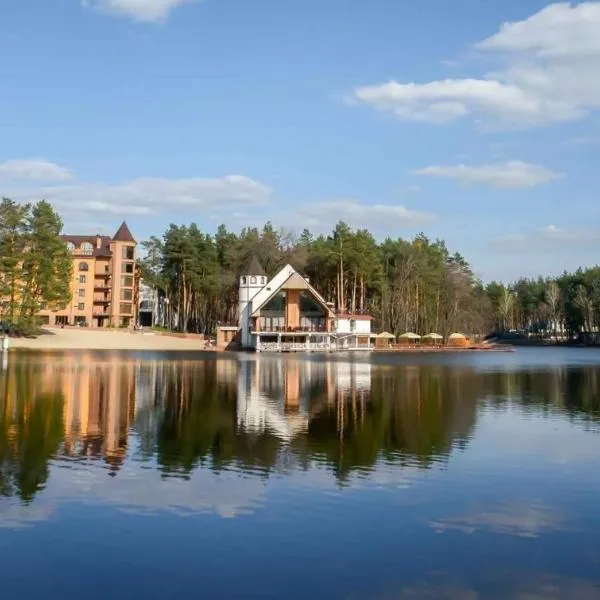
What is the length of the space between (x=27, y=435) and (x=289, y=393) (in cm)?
1520

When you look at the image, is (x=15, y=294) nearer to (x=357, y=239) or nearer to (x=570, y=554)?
(x=357, y=239)

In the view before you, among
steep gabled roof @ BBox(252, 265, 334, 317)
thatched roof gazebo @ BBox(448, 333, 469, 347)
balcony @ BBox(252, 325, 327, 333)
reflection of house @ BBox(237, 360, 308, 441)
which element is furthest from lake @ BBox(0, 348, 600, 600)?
thatched roof gazebo @ BBox(448, 333, 469, 347)

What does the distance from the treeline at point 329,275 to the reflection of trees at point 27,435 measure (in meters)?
69.4

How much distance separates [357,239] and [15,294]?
143 ft

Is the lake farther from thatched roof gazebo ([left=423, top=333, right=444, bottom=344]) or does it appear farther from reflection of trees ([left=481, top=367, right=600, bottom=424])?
thatched roof gazebo ([left=423, top=333, right=444, bottom=344])

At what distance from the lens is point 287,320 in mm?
85625

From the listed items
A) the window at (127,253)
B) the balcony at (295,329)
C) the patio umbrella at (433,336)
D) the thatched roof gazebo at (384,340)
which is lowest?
the thatched roof gazebo at (384,340)

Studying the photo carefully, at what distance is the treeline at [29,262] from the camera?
76188 millimetres

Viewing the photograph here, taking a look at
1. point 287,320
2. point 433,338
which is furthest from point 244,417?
point 433,338

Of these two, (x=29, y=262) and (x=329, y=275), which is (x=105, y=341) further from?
(x=329, y=275)

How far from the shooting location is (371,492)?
45.5ft

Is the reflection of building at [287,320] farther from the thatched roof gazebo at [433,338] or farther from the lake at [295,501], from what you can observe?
the lake at [295,501]

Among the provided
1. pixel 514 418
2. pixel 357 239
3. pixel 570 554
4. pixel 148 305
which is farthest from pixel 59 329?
pixel 570 554

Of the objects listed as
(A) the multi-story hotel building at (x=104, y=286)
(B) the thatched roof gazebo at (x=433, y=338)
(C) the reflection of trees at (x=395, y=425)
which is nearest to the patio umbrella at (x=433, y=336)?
(B) the thatched roof gazebo at (x=433, y=338)
